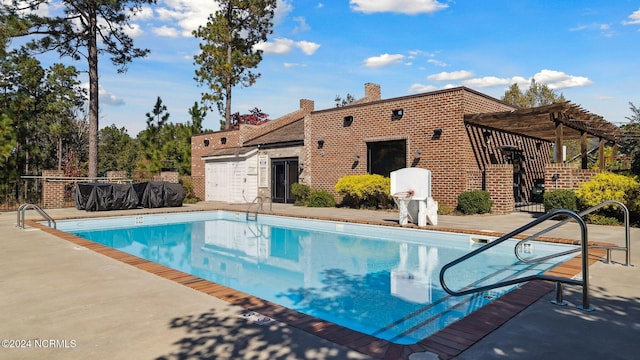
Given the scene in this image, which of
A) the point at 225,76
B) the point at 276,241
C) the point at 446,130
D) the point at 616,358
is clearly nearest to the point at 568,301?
the point at 616,358

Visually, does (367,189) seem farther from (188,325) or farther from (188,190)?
(188,325)

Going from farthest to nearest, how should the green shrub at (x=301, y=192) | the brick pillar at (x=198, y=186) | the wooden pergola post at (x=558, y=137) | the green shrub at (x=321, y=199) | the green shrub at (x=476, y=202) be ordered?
the brick pillar at (x=198, y=186) → the green shrub at (x=301, y=192) → the green shrub at (x=321, y=199) → the green shrub at (x=476, y=202) → the wooden pergola post at (x=558, y=137)

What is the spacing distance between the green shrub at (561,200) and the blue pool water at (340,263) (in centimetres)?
378

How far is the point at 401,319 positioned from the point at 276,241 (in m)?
6.46

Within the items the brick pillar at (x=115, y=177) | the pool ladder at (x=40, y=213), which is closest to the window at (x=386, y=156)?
the pool ladder at (x=40, y=213)

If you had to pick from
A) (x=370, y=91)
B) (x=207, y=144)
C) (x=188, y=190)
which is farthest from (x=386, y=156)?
(x=207, y=144)

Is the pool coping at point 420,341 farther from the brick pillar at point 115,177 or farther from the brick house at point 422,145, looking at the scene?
the brick pillar at point 115,177

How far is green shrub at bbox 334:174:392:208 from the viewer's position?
1505 centimetres

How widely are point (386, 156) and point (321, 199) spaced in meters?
3.41

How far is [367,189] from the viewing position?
15180 mm

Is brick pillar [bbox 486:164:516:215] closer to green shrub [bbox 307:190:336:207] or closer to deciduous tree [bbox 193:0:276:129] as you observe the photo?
green shrub [bbox 307:190:336:207]

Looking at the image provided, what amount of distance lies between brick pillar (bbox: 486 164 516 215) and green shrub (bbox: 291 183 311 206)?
8052 millimetres

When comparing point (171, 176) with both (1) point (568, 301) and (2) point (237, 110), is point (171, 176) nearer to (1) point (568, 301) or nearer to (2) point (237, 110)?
(2) point (237, 110)

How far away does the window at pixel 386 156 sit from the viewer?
15789 millimetres
